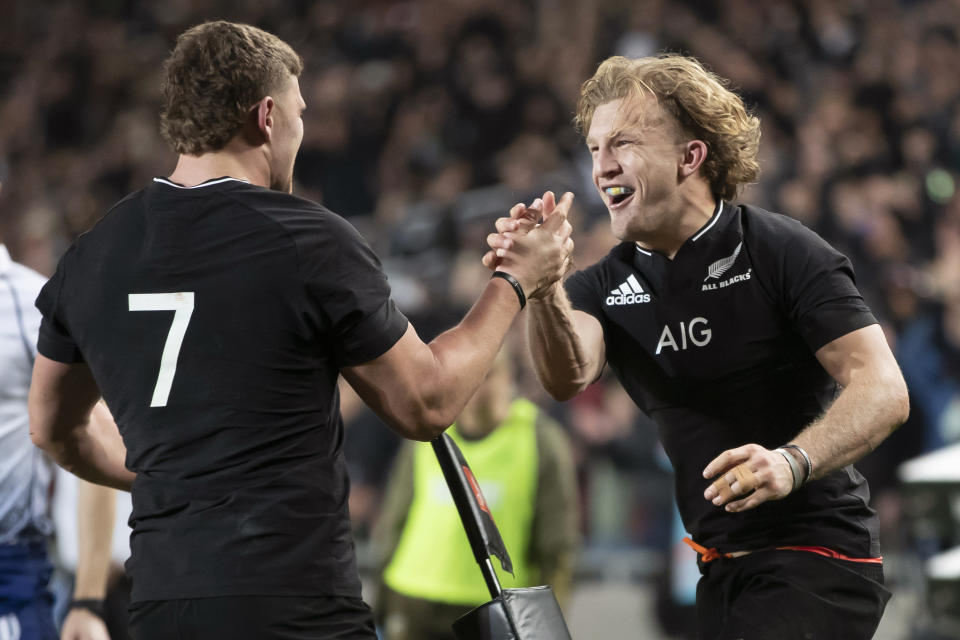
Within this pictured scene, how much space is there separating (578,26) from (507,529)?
7.39 metres

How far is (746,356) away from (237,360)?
4.87 ft

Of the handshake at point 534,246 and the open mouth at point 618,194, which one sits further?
the open mouth at point 618,194

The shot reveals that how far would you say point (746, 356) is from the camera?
344cm

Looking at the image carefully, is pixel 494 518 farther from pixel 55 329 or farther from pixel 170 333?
pixel 170 333

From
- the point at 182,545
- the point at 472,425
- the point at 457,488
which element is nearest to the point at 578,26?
the point at 472,425

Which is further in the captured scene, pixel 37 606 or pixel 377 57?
pixel 377 57

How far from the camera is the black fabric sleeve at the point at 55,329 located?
288 centimetres

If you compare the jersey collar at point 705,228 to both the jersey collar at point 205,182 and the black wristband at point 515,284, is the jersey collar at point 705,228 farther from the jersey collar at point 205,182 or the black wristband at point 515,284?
the jersey collar at point 205,182

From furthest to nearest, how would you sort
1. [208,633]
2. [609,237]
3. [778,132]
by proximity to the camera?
[778,132] < [609,237] < [208,633]

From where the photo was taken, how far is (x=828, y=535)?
333 cm

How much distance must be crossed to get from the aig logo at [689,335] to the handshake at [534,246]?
1.39ft

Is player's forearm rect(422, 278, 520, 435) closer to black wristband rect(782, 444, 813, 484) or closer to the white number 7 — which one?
the white number 7

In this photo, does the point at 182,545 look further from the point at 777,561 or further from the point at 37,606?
the point at 777,561

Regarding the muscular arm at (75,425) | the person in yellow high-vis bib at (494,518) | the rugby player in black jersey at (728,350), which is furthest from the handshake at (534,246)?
the person in yellow high-vis bib at (494,518)
